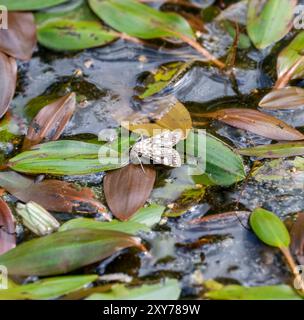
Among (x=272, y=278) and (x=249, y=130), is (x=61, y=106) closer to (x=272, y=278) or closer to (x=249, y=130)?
(x=249, y=130)

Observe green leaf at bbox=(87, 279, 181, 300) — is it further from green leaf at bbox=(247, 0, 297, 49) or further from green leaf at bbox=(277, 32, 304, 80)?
green leaf at bbox=(247, 0, 297, 49)

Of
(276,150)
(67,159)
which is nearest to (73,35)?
(67,159)

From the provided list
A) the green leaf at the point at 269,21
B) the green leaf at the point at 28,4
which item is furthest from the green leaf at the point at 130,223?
the green leaf at the point at 28,4

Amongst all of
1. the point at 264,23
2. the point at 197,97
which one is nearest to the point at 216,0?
the point at 264,23

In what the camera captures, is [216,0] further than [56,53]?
Yes

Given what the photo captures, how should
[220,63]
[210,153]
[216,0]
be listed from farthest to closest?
1. [216,0]
2. [220,63]
3. [210,153]

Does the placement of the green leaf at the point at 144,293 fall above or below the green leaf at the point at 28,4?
below

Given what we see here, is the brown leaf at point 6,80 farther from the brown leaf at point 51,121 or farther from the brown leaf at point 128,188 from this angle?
the brown leaf at point 128,188
